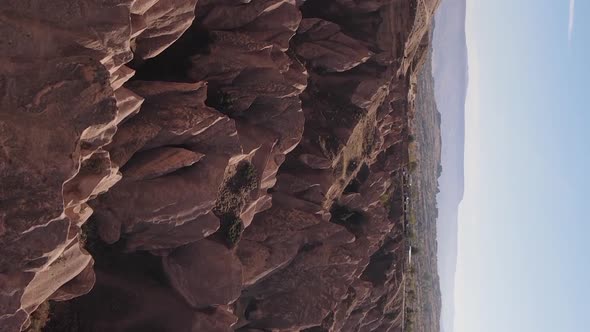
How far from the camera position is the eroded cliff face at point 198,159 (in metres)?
22.8

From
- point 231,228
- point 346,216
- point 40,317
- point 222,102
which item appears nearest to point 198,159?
point 222,102

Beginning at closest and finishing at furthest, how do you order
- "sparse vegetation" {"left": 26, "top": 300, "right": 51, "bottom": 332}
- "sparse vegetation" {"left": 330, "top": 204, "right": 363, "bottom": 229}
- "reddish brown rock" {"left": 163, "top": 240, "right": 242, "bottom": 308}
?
"sparse vegetation" {"left": 26, "top": 300, "right": 51, "bottom": 332} < "reddish brown rock" {"left": 163, "top": 240, "right": 242, "bottom": 308} < "sparse vegetation" {"left": 330, "top": 204, "right": 363, "bottom": 229}

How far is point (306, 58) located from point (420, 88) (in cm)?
6358

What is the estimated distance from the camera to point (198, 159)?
31719 mm

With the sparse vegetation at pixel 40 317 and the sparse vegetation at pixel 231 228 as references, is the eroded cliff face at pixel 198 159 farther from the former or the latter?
the sparse vegetation at pixel 40 317

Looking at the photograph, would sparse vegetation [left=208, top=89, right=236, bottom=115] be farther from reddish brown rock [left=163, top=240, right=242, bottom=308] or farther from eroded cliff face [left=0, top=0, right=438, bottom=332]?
reddish brown rock [left=163, top=240, right=242, bottom=308]

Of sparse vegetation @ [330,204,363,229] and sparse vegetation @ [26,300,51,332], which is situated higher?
sparse vegetation @ [26,300,51,332]

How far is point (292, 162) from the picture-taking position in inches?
1800

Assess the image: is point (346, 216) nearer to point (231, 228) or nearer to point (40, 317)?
point (231, 228)

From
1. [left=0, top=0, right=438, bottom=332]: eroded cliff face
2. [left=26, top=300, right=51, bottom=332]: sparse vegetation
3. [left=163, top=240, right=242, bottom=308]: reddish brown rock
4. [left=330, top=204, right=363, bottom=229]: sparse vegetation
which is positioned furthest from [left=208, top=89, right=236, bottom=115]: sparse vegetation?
[left=330, top=204, right=363, bottom=229]: sparse vegetation

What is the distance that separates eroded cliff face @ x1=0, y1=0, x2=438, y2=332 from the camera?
2284 centimetres

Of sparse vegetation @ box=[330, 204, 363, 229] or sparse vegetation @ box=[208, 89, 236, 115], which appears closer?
sparse vegetation @ box=[208, 89, 236, 115]

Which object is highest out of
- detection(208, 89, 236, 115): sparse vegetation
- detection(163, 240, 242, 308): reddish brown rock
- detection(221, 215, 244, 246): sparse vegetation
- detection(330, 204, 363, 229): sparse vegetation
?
detection(208, 89, 236, 115): sparse vegetation

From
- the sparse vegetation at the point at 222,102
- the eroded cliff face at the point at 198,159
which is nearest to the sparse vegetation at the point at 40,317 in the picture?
the eroded cliff face at the point at 198,159
